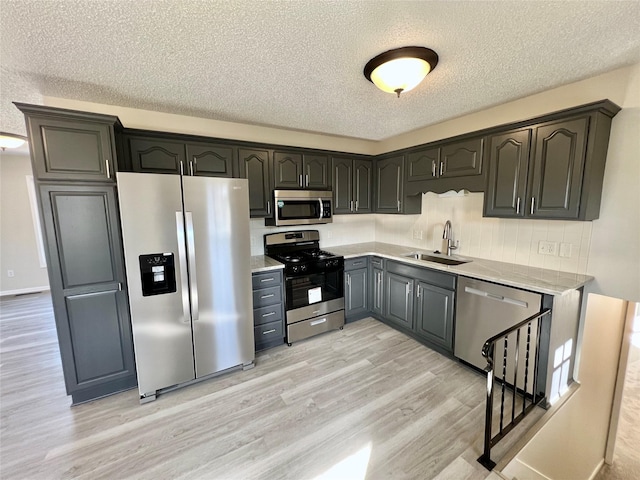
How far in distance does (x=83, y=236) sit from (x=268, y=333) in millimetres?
1898

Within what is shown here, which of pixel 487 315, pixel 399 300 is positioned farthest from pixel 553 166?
pixel 399 300

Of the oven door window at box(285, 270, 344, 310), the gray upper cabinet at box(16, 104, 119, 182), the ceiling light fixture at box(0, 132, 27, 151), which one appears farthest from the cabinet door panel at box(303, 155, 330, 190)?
the ceiling light fixture at box(0, 132, 27, 151)

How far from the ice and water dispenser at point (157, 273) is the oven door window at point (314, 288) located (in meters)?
1.18

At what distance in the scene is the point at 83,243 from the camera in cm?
206

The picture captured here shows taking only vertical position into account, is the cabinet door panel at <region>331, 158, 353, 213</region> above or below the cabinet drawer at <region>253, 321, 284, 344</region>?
above

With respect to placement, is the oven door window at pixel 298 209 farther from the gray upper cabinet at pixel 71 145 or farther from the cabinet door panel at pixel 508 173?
the cabinet door panel at pixel 508 173

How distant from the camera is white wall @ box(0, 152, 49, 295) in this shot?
4.71 metres

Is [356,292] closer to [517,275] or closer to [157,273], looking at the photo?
[517,275]

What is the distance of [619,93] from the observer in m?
1.96

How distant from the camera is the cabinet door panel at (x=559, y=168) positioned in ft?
6.54

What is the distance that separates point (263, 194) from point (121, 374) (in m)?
2.19

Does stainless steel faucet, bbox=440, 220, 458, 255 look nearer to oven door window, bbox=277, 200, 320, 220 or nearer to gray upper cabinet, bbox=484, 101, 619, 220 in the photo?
gray upper cabinet, bbox=484, 101, 619, 220

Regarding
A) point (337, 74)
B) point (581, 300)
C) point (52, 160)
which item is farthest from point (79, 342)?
point (581, 300)

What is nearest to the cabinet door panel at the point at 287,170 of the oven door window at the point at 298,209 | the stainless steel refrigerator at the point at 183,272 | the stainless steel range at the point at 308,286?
Answer: the oven door window at the point at 298,209
